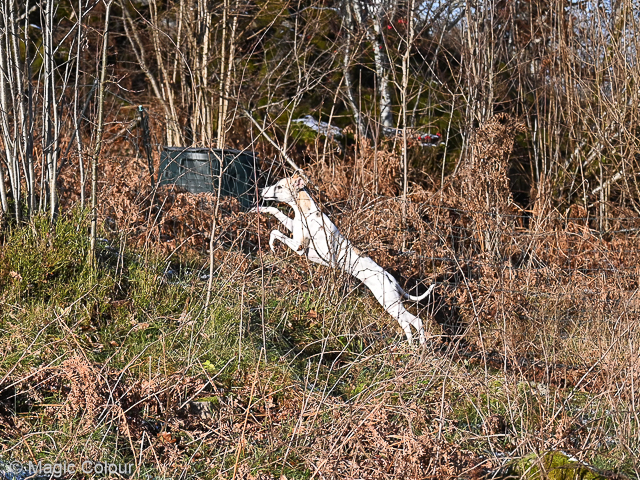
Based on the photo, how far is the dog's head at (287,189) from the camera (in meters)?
5.44

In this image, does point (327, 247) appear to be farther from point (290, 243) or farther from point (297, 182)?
point (297, 182)

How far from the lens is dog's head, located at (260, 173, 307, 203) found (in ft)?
17.8

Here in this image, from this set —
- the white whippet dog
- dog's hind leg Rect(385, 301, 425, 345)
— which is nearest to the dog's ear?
the white whippet dog

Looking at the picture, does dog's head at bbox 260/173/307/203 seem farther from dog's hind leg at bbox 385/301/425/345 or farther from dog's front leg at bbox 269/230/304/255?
dog's hind leg at bbox 385/301/425/345

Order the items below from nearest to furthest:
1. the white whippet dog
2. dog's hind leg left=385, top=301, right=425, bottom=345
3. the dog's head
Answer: dog's hind leg left=385, top=301, right=425, bottom=345
the white whippet dog
the dog's head

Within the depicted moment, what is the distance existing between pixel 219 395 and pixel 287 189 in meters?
2.36

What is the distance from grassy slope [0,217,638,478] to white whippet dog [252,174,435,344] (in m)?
0.37

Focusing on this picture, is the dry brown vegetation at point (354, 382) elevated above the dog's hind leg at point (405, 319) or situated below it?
above

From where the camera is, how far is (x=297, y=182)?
5445 mm

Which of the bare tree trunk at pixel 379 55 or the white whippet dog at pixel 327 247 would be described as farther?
the bare tree trunk at pixel 379 55

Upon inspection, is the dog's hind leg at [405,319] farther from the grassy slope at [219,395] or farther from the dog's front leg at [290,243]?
the dog's front leg at [290,243]

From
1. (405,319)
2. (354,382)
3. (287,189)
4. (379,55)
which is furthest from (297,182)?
(379,55)

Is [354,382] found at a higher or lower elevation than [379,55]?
lower

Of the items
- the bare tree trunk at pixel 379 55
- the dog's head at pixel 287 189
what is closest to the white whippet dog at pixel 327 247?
the dog's head at pixel 287 189
